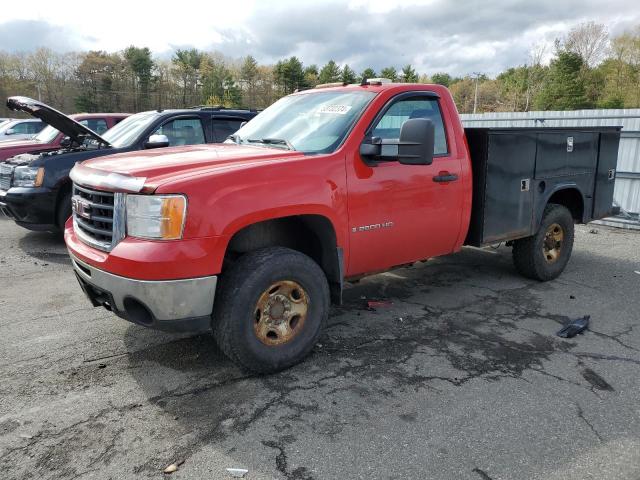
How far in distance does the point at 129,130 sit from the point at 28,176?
1.52 metres

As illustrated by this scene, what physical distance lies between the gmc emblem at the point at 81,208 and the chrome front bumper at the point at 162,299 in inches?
17.6

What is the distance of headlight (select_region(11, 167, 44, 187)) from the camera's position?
6844 mm

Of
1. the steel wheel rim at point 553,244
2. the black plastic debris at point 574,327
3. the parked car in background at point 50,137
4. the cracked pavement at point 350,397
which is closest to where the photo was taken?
the cracked pavement at point 350,397

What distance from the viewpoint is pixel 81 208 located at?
3529 millimetres

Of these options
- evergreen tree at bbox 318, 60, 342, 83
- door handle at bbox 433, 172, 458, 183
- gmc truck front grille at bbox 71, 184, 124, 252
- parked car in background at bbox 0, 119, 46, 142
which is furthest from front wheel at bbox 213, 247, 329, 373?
evergreen tree at bbox 318, 60, 342, 83

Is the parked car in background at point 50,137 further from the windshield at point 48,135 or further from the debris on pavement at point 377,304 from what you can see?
the debris on pavement at point 377,304

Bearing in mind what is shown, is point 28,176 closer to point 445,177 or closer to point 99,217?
Answer: point 99,217

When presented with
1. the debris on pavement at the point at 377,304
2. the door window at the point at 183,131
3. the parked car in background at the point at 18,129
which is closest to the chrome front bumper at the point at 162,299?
the debris on pavement at the point at 377,304

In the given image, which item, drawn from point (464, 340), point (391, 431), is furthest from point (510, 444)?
point (464, 340)

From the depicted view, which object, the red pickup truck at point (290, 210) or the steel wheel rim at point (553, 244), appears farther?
the steel wheel rim at point (553, 244)

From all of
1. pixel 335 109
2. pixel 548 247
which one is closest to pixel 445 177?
pixel 335 109

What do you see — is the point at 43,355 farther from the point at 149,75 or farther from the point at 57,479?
the point at 149,75

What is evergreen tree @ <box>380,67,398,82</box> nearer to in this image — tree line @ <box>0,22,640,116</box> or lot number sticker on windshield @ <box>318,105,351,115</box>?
tree line @ <box>0,22,640,116</box>

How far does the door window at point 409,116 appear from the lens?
412 centimetres
